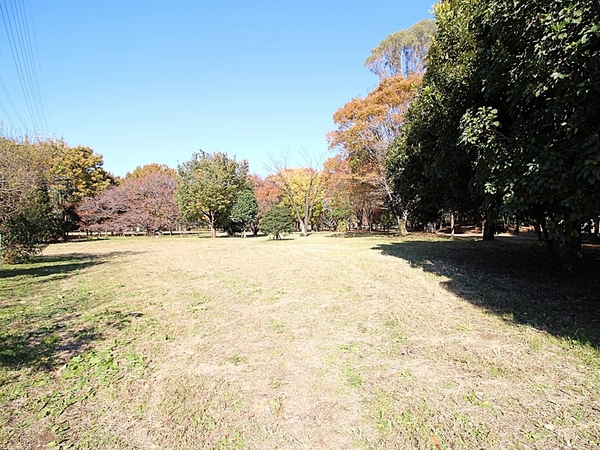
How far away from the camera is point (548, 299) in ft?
16.4

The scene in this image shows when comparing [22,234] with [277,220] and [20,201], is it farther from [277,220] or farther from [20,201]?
[277,220]

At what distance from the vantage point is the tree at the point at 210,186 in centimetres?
2703

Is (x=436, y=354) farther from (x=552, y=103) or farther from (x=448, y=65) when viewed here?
(x=448, y=65)

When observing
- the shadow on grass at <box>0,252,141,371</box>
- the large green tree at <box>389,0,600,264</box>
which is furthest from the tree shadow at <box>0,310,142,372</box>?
the large green tree at <box>389,0,600,264</box>

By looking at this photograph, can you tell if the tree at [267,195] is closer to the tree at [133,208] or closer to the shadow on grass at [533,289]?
the tree at [133,208]

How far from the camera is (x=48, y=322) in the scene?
4422 mm

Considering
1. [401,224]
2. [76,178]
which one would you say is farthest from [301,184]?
[76,178]

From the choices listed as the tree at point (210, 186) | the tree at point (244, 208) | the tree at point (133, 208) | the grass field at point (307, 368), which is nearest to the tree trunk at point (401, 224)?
the tree at point (244, 208)

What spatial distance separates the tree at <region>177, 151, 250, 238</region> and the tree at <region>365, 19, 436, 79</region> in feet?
48.5

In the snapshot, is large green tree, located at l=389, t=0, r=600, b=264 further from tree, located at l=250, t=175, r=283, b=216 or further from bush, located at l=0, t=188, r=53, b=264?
tree, located at l=250, t=175, r=283, b=216

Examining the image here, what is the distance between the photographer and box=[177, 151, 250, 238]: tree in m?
27.0

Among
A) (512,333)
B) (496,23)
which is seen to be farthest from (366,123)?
(512,333)

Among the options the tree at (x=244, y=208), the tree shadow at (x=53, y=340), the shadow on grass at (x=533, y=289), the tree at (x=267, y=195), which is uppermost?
the tree at (x=267, y=195)

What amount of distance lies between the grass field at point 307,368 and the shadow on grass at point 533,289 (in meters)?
0.05
